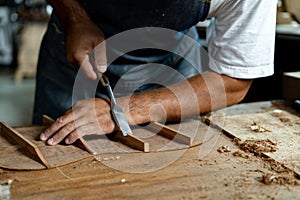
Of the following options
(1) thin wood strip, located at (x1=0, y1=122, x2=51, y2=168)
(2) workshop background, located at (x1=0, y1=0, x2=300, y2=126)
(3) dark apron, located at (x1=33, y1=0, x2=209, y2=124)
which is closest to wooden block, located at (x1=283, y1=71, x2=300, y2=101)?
(3) dark apron, located at (x1=33, y1=0, x2=209, y2=124)

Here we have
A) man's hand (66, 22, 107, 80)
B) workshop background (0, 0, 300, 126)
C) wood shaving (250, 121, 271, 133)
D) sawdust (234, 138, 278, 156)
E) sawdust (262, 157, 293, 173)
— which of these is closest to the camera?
sawdust (262, 157, 293, 173)

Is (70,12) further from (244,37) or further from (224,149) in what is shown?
(224,149)

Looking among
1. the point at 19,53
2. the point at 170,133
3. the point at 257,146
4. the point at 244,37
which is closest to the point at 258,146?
the point at 257,146

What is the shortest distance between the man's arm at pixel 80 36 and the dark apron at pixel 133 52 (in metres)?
0.07

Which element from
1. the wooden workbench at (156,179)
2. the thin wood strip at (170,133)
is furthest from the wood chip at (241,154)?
the thin wood strip at (170,133)

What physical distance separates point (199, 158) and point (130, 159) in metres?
0.16

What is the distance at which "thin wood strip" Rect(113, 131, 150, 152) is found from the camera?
3.52ft

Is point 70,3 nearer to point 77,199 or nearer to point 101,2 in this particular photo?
point 101,2

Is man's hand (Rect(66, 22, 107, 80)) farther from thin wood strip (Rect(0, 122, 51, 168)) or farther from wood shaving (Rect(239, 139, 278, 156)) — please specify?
wood shaving (Rect(239, 139, 278, 156))

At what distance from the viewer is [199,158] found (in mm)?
1035

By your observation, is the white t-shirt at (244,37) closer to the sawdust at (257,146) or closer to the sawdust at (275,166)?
the sawdust at (257,146)

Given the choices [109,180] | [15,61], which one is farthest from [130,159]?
[15,61]

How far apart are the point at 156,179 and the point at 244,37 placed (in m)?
0.53

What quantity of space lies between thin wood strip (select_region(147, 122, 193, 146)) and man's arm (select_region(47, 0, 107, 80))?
0.24m
